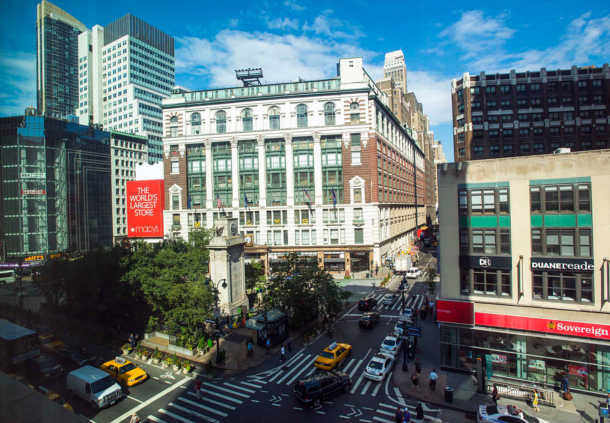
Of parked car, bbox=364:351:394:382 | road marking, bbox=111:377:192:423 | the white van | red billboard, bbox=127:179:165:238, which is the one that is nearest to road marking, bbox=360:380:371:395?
parked car, bbox=364:351:394:382

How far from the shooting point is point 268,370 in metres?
27.4

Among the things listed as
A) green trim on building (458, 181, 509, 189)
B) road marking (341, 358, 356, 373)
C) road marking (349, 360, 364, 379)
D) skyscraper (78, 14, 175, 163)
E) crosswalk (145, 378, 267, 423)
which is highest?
skyscraper (78, 14, 175, 163)

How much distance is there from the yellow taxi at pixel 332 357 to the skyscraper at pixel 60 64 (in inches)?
6321

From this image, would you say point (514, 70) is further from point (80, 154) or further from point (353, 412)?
point (80, 154)

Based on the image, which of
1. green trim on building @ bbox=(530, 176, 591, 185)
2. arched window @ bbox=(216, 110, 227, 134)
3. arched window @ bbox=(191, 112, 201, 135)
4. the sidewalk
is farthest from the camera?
arched window @ bbox=(191, 112, 201, 135)

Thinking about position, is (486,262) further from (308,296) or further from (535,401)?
(308,296)

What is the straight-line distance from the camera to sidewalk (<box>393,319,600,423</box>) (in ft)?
67.3

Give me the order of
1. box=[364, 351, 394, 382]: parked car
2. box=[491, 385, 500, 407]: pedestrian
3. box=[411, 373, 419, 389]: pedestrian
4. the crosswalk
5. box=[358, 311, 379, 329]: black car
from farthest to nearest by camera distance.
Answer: box=[358, 311, 379, 329]: black car → box=[364, 351, 394, 382]: parked car → box=[411, 373, 419, 389]: pedestrian → box=[491, 385, 500, 407]: pedestrian → the crosswalk

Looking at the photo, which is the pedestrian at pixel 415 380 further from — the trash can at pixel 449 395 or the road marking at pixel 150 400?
the road marking at pixel 150 400

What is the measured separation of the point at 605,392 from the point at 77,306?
4176 cm

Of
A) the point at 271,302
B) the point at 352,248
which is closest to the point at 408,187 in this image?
the point at 352,248

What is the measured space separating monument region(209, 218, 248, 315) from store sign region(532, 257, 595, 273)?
88.7 feet

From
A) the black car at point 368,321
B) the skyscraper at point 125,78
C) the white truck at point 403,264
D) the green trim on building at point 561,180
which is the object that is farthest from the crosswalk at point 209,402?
the skyscraper at point 125,78

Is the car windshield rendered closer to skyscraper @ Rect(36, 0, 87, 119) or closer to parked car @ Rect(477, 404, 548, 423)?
parked car @ Rect(477, 404, 548, 423)
